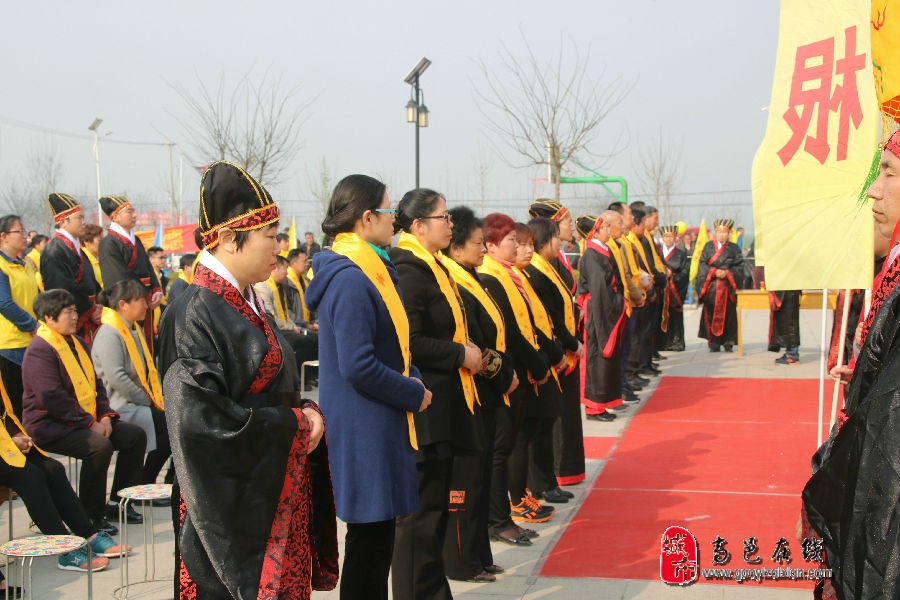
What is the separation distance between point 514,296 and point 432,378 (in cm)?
150

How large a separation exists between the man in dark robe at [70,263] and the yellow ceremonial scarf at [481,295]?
5.18 meters

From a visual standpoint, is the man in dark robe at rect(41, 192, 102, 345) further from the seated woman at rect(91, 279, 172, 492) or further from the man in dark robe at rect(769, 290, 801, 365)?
the man in dark robe at rect(769, 290, 801, 365)

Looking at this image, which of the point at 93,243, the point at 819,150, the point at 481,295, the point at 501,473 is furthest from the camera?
the point at 93,243

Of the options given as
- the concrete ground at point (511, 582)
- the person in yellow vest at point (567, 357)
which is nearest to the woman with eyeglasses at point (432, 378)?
the concrete ground at point (511, 582)

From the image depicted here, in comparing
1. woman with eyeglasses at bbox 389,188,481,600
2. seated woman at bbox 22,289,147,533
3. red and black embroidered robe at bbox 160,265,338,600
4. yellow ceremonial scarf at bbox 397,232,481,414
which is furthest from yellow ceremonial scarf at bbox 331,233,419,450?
seated woman at bbox 22,289,147,533

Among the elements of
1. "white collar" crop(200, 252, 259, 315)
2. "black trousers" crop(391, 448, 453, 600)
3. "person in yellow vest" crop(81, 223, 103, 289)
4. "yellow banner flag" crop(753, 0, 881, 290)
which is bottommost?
"black trousers" crop(391, 448, 453, 600)

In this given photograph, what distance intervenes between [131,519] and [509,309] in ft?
9.86

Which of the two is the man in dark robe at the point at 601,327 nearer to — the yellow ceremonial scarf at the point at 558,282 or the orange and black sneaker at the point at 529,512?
the yellow ceremonial scarf at the point at 558,282

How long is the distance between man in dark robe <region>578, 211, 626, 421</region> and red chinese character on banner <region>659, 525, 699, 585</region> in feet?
14.1

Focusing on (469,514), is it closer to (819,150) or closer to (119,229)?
(819,150)

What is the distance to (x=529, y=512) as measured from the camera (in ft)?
19.5

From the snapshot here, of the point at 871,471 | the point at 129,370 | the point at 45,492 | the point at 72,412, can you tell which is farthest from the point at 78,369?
the point at 871,471

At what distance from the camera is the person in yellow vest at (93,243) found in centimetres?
966

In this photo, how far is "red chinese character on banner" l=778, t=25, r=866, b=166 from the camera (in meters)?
4.76
